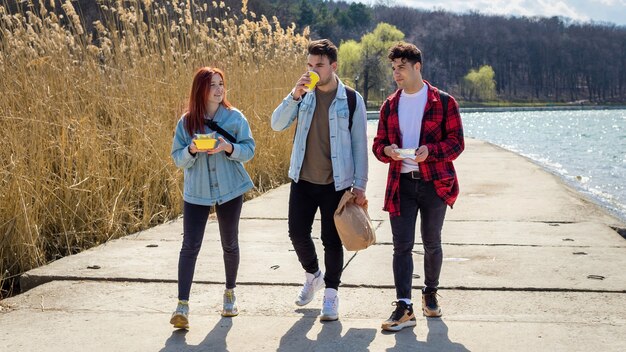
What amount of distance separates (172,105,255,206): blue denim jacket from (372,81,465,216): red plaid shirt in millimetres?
725

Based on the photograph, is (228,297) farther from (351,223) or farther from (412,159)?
(412,159)

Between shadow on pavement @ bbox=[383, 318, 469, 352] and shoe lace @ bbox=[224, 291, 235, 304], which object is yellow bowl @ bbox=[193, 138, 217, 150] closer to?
shoe lace @ bbox=[224, 291, 235, 304]

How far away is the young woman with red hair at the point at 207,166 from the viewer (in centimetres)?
457

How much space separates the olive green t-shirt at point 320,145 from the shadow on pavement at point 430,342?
0.90m

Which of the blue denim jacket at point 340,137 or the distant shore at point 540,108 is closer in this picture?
the blue denim jacket at point 340,137

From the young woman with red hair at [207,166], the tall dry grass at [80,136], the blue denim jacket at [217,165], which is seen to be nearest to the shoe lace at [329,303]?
the young woman with red hair at [207,166]

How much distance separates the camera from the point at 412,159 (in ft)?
14.8

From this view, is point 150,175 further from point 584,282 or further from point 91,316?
point 584,282

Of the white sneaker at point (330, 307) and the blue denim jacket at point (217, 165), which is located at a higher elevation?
the blue denim jacket at point (217, 165)

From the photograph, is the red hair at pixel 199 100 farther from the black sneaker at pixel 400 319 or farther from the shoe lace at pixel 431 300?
the shoe lace at pixel 431 300

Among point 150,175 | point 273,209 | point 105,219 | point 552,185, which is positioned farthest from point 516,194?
point 105,219

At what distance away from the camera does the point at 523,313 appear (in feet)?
15.7

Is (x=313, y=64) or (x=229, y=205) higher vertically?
(x=313, y=64)

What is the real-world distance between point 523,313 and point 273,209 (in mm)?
4512
